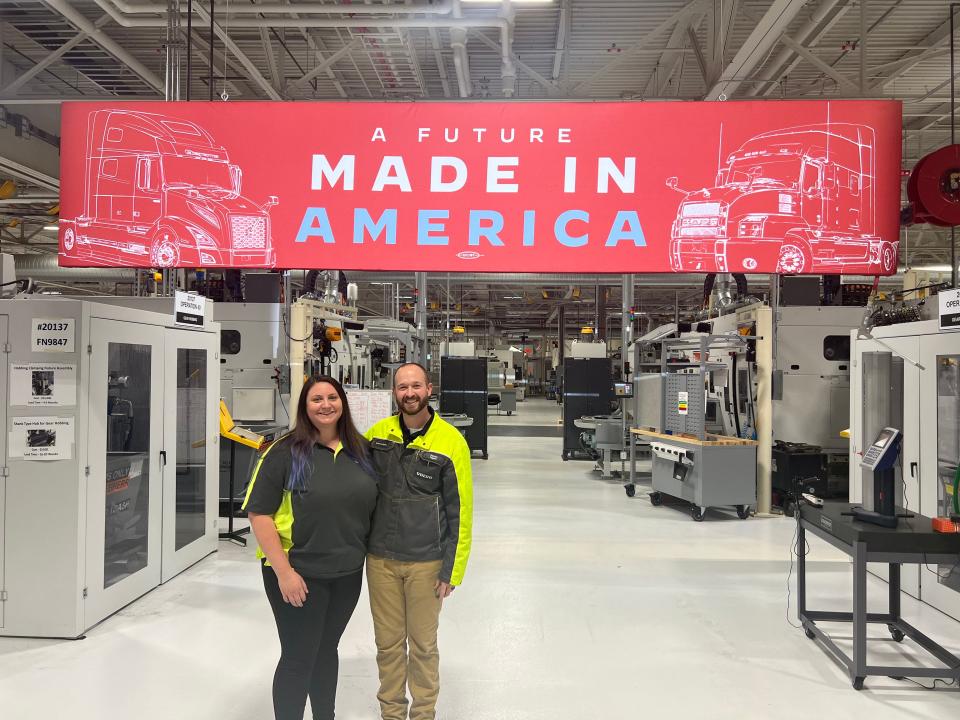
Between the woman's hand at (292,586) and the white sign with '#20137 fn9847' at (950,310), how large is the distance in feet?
12.9

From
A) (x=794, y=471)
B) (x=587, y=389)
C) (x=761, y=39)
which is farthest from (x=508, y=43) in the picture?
(x=587, y=389)

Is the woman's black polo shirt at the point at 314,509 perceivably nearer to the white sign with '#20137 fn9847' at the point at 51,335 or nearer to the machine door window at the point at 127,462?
the white sign with '#20137 fn9847' at the point at 51,335

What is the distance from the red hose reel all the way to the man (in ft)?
13.4

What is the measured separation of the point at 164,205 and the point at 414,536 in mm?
1864

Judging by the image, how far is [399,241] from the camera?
2.96 meters

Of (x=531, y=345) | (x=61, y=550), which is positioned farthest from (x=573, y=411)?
(x=531, y=345)

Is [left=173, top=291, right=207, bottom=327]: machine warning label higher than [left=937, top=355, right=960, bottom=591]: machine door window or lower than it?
higher

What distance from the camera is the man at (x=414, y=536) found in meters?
2.48

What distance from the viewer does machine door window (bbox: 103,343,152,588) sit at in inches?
164

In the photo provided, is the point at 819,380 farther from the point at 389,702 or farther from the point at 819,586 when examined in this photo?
the point at 389,702

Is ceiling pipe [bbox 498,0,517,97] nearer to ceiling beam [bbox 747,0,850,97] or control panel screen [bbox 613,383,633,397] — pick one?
ceiling beam [bbox 747,0,850,97]

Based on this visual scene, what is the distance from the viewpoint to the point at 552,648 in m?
3.78

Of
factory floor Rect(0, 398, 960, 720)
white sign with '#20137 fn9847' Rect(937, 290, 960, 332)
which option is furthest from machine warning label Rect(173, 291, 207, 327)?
white sign with '#20137 fn9847' Rect(937, 290, 960, 332)

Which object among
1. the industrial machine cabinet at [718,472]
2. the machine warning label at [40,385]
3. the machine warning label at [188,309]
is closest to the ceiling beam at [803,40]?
the industrial machine cabinet at [718,472]
